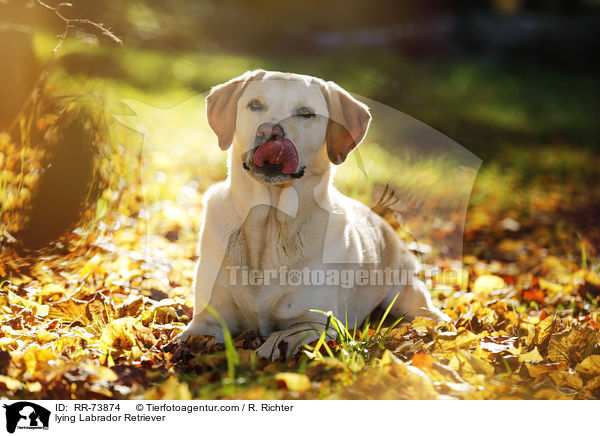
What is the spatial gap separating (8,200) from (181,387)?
160cm

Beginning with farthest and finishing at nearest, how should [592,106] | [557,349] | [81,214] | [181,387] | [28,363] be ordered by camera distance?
[592,106]
[81,214]
[557,349]
[28,363]
[181,387]

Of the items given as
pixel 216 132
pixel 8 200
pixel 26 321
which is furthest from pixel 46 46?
pixel 26 321

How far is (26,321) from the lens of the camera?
291 cm

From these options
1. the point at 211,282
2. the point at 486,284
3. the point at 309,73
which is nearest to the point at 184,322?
the point at 211,282

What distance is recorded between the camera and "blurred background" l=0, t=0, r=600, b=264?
10.6ft

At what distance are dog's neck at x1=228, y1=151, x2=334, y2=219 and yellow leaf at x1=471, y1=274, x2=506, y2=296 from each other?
1642mm

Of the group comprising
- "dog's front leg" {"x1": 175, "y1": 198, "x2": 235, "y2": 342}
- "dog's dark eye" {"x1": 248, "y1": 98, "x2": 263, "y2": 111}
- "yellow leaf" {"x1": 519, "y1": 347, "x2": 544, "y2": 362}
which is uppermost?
"dog's dark eye" {"x1": 248, "y1": 98, "x2": 263, "y2": 111}

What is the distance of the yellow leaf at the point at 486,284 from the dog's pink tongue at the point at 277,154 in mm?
1927

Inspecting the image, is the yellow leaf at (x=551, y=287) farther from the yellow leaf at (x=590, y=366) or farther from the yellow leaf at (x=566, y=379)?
the yellow leaf at (x=566, y=379)

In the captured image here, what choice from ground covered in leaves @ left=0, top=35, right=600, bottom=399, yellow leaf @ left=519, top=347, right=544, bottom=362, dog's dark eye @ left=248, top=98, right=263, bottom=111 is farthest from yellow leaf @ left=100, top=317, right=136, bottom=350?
yellow leaf @ left=519, top=347, right=544, bottom=362

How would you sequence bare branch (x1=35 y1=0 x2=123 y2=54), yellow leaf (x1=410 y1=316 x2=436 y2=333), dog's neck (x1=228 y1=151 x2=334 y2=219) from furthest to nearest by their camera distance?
bare branch (x1=35 y1=0 x2=123 y2=54) < yellow leaf (x1=410 y1=316 x2=436 y2=333) < dog's neck (x1=228 y1=151 x2=334 y2=219)

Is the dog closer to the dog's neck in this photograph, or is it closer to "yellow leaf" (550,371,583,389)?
the dog's neck
